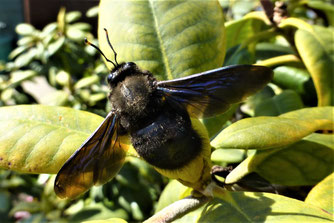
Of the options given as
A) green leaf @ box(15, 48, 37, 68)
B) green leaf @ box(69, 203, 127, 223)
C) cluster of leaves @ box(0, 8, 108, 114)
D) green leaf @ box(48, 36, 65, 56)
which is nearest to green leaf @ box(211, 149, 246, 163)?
green leaf @ box(69, 203, 127, 223)

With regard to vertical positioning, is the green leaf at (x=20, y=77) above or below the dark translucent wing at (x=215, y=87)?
below

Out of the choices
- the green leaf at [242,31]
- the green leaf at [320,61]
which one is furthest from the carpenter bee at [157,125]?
the green leaf at [242,31]

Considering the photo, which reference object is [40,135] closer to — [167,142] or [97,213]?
[167,142]

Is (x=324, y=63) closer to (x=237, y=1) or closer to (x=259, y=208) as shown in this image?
(x=259, y=208)

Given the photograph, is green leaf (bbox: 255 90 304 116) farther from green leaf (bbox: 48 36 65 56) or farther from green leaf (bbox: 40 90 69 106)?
green leaf (bbox: 48 36 65 56)

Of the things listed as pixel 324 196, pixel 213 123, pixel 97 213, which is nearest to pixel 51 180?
pixel 97 213

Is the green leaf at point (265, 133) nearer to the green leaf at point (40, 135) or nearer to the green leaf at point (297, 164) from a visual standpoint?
the green leaf at point (297, 164)
